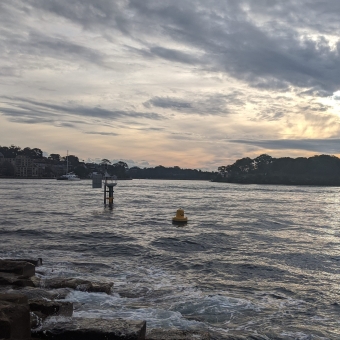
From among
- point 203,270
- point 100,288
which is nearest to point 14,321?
point 100,288

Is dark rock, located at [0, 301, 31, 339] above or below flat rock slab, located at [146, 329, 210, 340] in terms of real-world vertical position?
above

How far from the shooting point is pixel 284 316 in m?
9.73

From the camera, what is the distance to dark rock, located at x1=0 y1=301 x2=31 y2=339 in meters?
5.79

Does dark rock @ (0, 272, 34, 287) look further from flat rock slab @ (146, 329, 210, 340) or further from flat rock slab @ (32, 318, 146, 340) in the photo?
flat rock slab @ (146, 329, 210, 340)

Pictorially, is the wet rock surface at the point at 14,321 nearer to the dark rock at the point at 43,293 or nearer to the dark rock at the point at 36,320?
the dark rock at the point at 36,320

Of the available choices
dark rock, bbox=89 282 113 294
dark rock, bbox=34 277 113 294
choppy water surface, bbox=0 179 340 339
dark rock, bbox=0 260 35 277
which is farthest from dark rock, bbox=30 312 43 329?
dark rock, bbox=0 260 35 277

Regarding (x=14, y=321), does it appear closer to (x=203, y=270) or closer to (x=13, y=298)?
(x=13, y=298)

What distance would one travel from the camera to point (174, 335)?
711 centimetres

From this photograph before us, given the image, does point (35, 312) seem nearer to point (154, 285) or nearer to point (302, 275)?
point (154, 285)

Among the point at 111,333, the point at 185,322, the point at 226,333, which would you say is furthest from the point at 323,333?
the point at 111,333

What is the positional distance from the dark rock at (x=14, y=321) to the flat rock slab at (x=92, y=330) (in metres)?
0.42

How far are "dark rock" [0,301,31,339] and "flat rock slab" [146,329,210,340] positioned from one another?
2.14m

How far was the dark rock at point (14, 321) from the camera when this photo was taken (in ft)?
19.0

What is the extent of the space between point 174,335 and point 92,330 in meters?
1.51
